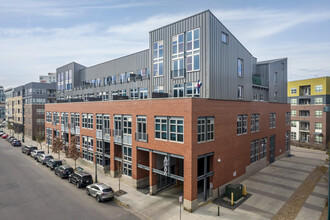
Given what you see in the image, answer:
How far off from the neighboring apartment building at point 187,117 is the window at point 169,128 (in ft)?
0.31

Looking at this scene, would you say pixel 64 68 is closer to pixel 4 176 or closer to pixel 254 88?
pixel 4 176

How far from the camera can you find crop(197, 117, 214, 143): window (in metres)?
19.1

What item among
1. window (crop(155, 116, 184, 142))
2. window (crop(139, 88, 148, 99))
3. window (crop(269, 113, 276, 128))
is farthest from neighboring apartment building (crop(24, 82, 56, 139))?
window (crop(269, 113, 276, 128))

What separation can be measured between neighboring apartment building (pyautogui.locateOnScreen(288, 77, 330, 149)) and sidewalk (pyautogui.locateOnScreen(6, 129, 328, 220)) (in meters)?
23.6

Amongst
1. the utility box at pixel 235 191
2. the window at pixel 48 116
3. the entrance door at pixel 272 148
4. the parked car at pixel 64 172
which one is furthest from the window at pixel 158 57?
the window at pixel 48 116

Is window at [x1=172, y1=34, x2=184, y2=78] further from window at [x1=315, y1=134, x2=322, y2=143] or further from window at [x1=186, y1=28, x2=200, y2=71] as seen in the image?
window at [x1=315, y1=134, x2=322, y2=143]

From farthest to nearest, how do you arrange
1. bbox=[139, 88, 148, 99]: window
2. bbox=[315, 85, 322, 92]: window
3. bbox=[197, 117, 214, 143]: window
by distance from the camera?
bbox=[315, 85, 322, 92]: window, bbox=[139, 88, 148, 99]: window, bbox=[197, 117, 214, 143]: window

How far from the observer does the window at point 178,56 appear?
23078mm

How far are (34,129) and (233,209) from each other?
62641mm

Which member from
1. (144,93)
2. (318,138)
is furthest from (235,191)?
(318,138)

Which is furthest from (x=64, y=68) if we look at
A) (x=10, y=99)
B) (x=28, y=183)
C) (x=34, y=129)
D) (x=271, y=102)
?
(x=10, y=99)

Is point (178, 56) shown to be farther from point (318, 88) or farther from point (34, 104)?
point (34, 104)

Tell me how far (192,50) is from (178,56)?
Answer: 190cm

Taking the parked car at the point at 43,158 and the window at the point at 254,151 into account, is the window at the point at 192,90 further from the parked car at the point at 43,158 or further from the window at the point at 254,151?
the parked car at the point at 43,158
